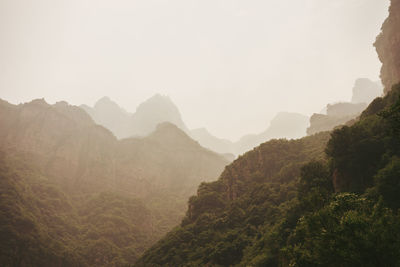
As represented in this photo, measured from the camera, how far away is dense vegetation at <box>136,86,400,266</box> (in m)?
17.8

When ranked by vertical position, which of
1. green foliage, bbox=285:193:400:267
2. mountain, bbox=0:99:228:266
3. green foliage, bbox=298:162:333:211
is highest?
mountain, bbox=0:99:228:266

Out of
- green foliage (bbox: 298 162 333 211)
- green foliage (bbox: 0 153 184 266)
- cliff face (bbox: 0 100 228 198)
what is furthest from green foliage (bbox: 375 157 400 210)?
cliff face (bbox: 0 100 228 198)

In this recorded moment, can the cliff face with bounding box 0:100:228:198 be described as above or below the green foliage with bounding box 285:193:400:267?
above

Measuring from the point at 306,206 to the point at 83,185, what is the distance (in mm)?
123457

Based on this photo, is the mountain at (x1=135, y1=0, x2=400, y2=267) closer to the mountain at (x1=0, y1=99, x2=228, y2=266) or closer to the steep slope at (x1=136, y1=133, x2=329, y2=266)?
the steep slope at (x1=136, y1=133, x2=329, y2=266)

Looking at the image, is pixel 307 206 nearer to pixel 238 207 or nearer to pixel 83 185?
pixel 238 207

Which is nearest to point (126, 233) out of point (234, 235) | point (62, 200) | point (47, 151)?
point (62, 200)

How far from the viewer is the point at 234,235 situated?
174 feet

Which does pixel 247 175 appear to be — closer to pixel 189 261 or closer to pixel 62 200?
pixel 189 261

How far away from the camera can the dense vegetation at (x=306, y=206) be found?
1780 centimetres

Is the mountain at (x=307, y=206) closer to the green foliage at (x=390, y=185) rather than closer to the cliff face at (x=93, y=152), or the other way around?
the green foliage at (x=390, y=185)

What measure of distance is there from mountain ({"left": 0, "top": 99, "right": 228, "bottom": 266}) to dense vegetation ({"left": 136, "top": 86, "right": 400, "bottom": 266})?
3593 cm

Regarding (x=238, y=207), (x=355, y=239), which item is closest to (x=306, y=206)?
(x=355, y=239)

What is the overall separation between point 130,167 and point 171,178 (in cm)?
2458
